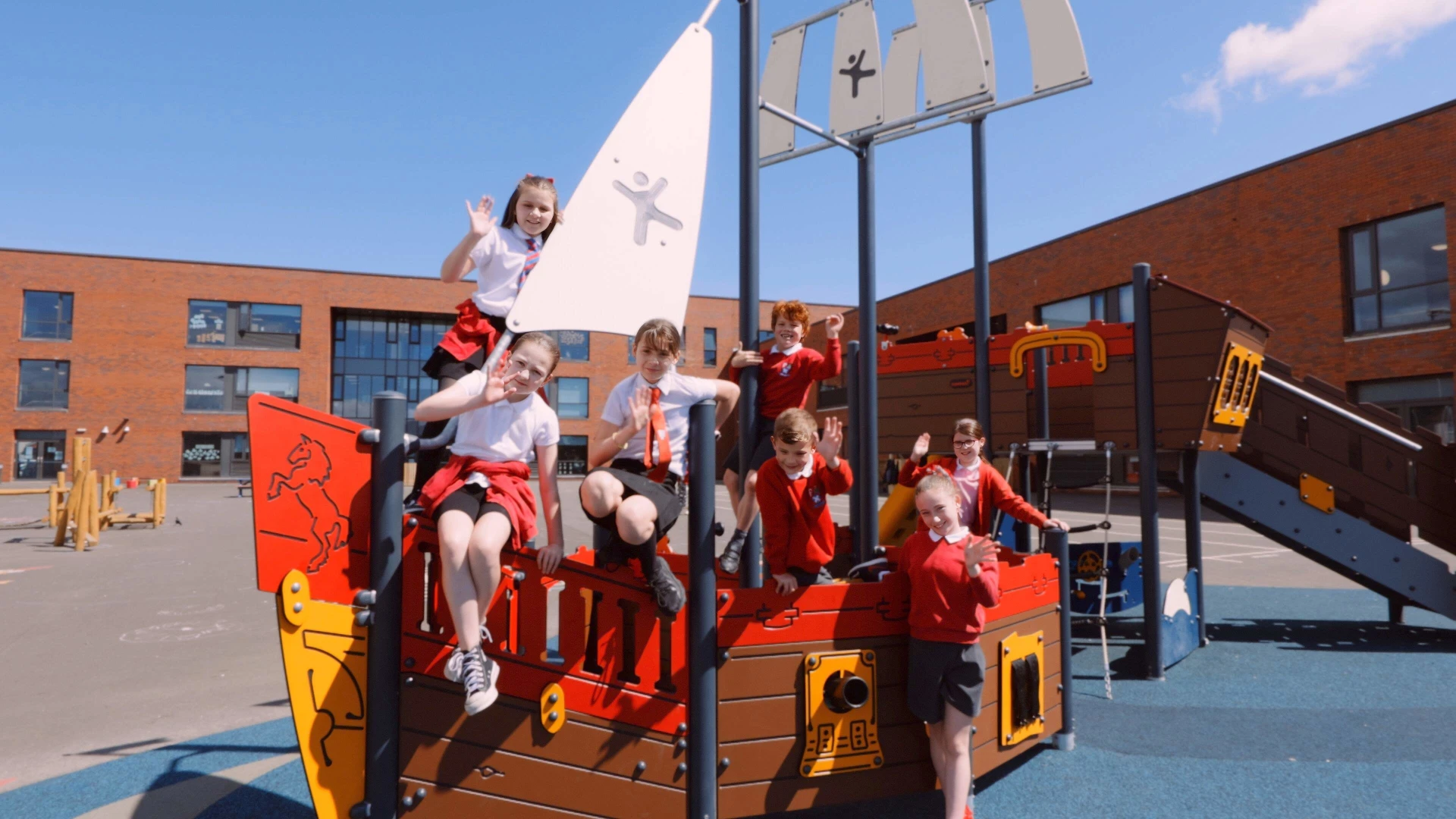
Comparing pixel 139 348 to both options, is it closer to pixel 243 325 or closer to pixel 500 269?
pixel 243 325

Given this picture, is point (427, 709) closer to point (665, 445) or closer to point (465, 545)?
point (465, 545)

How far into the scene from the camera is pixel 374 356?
4362 centimetres

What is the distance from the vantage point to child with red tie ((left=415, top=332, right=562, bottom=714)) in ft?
9.04

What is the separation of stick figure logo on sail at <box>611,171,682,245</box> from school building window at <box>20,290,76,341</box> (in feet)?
153

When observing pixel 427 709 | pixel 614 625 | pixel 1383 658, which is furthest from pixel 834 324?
pixel 1383 658

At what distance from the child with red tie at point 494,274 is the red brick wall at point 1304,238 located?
20490 mm

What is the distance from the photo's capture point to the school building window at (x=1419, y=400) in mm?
16391

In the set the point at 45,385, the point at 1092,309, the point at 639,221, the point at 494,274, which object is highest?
the point at 1092,309

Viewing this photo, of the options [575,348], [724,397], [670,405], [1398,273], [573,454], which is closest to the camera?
[670,405]

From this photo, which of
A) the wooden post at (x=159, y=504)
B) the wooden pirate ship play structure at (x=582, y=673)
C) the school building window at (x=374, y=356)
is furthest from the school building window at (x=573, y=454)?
the wooden pirate ship play structure at (x=582, y=673)

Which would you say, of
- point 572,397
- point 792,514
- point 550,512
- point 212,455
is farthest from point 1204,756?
point 212,455

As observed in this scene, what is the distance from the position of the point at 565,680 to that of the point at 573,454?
1672 inches

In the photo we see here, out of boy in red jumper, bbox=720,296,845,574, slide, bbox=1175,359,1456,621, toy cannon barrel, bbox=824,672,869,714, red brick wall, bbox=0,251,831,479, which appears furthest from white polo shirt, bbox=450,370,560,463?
red brick wall, bbox=0,251,831,479

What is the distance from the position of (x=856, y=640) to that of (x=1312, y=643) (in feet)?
21.4
